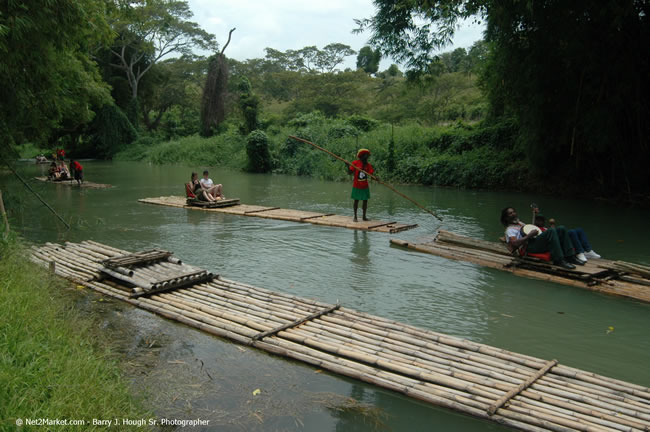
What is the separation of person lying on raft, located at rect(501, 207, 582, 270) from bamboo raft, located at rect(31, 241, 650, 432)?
2852 mm

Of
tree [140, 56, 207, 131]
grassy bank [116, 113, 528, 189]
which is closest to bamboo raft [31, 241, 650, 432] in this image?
grassy bank [116, 113, 528, 189]

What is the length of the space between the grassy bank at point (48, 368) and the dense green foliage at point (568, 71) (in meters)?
8.92

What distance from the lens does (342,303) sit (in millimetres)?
5949

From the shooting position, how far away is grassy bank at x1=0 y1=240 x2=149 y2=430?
2830mm

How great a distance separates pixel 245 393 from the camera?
3.88 m

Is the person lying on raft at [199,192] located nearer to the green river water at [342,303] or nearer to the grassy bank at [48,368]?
Answer: the green river water at [342,303]

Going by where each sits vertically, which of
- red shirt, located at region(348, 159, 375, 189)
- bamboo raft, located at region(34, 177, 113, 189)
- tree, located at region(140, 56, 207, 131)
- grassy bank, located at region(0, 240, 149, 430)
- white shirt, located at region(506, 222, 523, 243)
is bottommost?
grassy bank, located at region(0, 240, 149, 430)

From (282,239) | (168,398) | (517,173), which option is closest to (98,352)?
(168,398)

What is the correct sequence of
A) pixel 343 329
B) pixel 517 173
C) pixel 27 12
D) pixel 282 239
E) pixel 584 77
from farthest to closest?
pixel 517 173 → pixel 584 77 → pixel 282 239 → pixel 27 12 → pixel 343 329

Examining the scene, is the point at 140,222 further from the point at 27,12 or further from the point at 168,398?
the point at 168,398

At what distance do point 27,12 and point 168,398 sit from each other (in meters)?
4.69

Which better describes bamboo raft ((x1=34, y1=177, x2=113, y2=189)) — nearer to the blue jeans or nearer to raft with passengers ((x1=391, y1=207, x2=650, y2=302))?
raft with passengers ((x1=391, y1=207, x2=650, y2=302))

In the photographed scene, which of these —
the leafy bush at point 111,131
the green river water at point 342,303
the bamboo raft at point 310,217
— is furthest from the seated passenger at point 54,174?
the leafy bush at point 111,131

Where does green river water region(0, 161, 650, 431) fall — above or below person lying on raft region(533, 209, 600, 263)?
below
